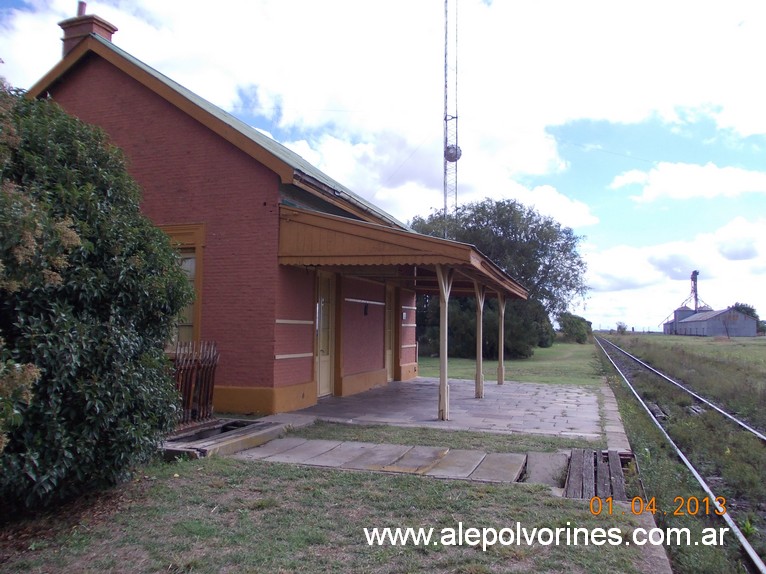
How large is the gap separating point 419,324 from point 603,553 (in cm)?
3636

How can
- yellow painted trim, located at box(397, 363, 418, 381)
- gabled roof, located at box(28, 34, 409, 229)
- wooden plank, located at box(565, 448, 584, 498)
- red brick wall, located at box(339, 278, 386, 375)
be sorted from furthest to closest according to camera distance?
yellow painted trim, located at box(397, 363, 418, 381) < red brick wall, located at box(339, 278, 386, 375) < gabled roof, located at box(28, 34, 409, 229) < wooden plank, located at box(565, 448, 584, 498)

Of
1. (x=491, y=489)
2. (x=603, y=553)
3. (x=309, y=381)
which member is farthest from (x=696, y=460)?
(x=309, y=381)

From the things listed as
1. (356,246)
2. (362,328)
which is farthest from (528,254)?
(356,246)

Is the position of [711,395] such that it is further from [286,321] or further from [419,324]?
[419,324]

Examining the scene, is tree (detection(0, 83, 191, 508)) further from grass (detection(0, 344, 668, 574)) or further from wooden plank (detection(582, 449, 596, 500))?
wooden plank (detection(582, 449, 596, 500))

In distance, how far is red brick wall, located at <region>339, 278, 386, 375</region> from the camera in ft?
46.1

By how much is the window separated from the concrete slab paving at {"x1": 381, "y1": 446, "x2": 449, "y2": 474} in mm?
5124

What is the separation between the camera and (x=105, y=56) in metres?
12.1

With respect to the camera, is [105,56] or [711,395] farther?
[711,395]

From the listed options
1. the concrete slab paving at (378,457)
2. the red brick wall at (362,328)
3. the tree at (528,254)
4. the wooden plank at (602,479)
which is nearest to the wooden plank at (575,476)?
the wooden plank at (602,479)

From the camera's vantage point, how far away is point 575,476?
6.64m

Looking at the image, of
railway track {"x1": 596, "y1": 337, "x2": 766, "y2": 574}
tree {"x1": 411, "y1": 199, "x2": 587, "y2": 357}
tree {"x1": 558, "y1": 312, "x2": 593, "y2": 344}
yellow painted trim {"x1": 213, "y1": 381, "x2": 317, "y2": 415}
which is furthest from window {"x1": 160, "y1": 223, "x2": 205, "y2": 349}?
tree {"x1": 558, "y1": 312, "x2": 593, "y2": 344}
